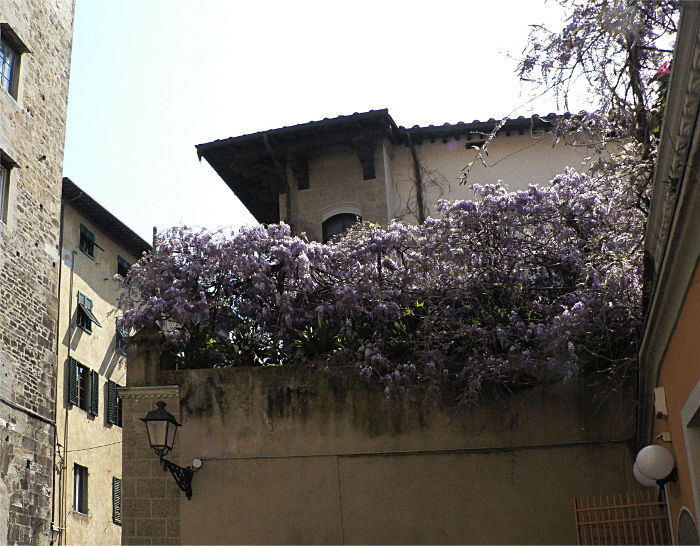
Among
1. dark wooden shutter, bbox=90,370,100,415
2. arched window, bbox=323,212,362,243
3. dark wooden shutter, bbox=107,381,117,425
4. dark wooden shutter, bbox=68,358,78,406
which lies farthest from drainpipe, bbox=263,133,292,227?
dark wooden shutter, bbox=107,381,117,425

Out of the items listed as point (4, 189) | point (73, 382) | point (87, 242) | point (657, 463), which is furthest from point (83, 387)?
point (657, 463)

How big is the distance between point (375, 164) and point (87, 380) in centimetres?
1078

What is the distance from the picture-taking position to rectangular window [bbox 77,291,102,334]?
71.6 feet

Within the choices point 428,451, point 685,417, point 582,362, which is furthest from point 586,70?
point 428,451

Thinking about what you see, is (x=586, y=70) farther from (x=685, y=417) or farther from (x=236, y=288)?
(x=236, y=288)

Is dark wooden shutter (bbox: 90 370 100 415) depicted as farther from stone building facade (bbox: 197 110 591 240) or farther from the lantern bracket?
the lantern bracket

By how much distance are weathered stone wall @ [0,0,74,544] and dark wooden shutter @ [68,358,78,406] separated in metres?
4.20

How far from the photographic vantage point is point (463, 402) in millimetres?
9164

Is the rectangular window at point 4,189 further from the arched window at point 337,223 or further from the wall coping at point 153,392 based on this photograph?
the wall coping at point 153,392

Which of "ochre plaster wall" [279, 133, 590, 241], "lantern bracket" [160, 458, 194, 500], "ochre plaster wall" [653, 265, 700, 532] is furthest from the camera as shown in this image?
"ochre plaster wall" [279, 133, 590, 241]

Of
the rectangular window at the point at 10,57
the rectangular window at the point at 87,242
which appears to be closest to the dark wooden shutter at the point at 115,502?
the rectangular window at the point at 87,242

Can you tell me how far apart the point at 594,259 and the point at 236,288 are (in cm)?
418

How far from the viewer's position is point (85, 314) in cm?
2208

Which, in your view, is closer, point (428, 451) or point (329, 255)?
point (428, 451)
